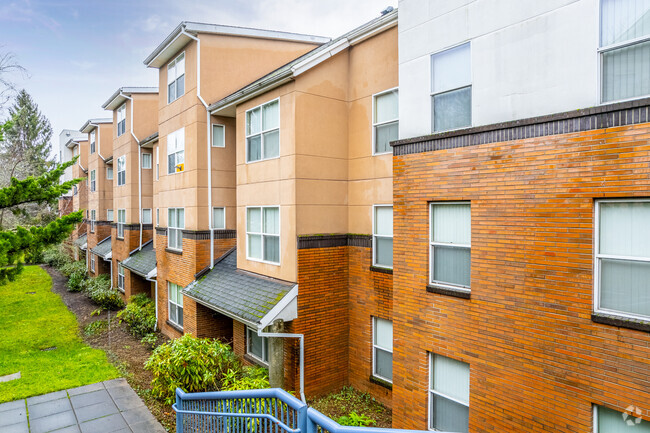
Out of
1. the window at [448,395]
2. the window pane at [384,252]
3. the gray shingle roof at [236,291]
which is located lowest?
the window at [448,395]

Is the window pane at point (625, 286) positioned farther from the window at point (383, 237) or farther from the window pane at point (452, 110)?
the window at point (383, 237)

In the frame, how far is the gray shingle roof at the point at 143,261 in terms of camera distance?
1837cm

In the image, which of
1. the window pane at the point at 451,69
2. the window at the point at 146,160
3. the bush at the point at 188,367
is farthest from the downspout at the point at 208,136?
the window at the point at 146,160

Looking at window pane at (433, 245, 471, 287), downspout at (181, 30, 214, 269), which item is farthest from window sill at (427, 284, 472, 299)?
downspout at (181, 30, 214, 269)

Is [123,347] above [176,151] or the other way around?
the other way around

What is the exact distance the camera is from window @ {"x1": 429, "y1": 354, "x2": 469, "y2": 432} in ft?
23.0

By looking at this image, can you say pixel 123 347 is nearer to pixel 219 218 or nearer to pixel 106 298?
pixel 219 218

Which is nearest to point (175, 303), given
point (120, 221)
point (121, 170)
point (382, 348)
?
point (382, 348)

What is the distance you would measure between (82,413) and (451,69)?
1187 centimetres

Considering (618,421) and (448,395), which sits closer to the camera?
(618,421)

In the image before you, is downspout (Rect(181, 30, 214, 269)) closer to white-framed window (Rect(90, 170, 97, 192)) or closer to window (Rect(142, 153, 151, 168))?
window (Rect(142, 153, 151, 168))

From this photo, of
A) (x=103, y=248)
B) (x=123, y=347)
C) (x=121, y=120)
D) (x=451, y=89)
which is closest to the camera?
(x=451, y=89)

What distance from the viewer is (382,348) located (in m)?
10.3

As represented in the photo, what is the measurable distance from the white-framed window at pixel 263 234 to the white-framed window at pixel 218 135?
11.7 ft
